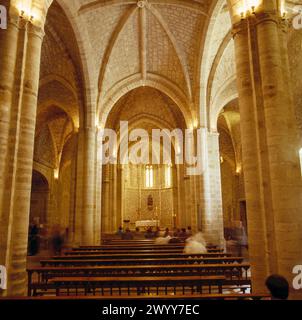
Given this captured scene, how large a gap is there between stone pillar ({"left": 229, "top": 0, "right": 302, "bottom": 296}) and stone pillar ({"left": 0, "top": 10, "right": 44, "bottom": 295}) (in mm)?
4729

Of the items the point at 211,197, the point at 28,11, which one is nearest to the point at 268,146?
the point at 28,11

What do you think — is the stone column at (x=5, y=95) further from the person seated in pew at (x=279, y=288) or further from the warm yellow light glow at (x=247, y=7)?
the warm yellow light glow at (x=247, y=7)

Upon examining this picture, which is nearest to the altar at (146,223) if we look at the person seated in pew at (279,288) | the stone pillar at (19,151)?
the stone pillar at (19,151)

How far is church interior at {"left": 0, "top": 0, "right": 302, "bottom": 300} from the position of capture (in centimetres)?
537

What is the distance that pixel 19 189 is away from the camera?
217 inches

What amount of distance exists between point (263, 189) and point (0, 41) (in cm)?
643

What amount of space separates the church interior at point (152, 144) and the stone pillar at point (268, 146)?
0.03 metres

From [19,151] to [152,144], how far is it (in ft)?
81.3

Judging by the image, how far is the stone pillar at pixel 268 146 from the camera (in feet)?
16.9

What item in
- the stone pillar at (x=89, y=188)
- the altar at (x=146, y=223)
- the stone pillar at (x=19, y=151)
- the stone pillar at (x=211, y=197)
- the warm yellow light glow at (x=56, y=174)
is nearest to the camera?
Result: the stone pillar at (x=19, y=151)

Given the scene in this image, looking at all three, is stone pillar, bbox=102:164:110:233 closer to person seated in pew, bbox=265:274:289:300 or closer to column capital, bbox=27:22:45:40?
column capital, bbox=27:22:45:40

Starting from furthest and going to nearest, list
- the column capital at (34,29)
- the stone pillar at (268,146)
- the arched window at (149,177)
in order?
the arched window at (149,177)
the column capital at (34,29)
the stone pillar at (268,146)

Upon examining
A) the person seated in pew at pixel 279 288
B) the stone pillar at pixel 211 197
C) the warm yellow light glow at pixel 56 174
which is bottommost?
the person seated in pew at pixel 279 288
